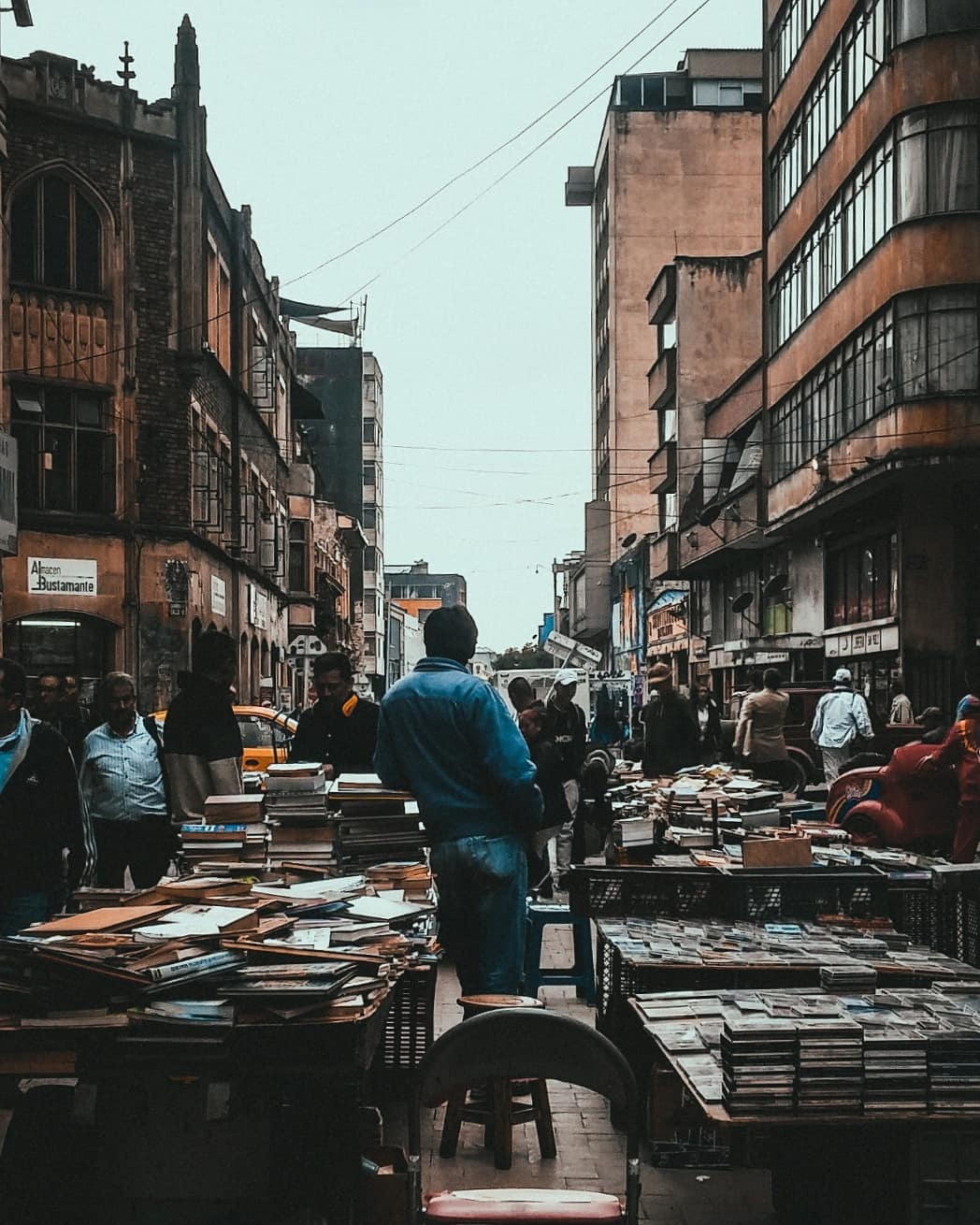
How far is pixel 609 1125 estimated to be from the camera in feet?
21.6

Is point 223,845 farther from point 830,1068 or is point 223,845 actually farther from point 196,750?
point 830,1068

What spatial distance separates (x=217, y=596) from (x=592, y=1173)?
2941 cm

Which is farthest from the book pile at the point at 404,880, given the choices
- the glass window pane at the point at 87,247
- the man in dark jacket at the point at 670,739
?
the glass window pane at the point at 87,247

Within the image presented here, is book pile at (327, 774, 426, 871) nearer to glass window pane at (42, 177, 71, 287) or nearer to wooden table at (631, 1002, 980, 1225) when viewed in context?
wooden table at (631, 1002, 980, 1225)

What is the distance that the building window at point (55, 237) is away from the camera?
93.9 feet

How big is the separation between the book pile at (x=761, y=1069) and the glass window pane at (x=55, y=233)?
26943 mm

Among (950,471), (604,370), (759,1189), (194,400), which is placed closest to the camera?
(759,1189)

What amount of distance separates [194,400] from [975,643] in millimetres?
16035

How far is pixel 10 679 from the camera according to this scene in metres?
6.99

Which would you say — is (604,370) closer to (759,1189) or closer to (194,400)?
(194,400)

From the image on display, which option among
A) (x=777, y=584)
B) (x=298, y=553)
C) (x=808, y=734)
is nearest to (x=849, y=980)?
(x=808, y=734)

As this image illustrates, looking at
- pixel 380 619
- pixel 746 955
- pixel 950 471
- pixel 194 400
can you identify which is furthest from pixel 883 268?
pixel 380 619

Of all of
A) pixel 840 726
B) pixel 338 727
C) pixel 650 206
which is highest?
pixel 650 206

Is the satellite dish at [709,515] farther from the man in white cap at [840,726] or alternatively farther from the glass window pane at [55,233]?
the man in white cap at [840,726]
